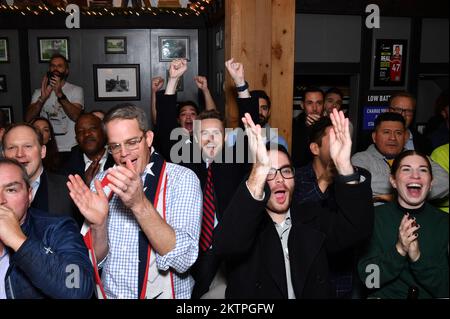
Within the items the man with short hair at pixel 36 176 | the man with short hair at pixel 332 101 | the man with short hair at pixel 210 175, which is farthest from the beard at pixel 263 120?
the man with short hair at pixel 36 176

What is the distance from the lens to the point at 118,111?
6.43ft

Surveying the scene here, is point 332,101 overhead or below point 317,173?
overhead

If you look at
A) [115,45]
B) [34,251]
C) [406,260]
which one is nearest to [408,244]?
[406,260]

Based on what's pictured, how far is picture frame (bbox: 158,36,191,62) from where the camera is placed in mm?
5871

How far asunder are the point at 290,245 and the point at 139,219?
0.61 meters

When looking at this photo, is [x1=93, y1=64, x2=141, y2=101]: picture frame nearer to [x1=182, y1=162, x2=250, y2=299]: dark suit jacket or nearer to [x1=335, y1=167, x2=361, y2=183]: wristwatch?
[x1=182, y1=162, x2=250, y2=299]: dark suit jacket

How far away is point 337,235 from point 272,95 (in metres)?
1.83

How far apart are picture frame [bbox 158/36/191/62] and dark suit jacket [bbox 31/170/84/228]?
3736 mm

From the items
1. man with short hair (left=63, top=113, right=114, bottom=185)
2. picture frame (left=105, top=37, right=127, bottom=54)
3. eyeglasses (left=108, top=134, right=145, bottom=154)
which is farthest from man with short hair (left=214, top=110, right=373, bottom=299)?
picture frame (left=105, top=37, right=127, bottom=54)

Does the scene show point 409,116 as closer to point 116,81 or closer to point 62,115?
point 62,115

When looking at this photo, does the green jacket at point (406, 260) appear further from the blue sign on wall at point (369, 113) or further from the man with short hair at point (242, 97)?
the blue sign on wall at point (369, 113)

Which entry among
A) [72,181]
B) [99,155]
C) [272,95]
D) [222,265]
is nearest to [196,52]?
[272,95]

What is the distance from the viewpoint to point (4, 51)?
566 cm
